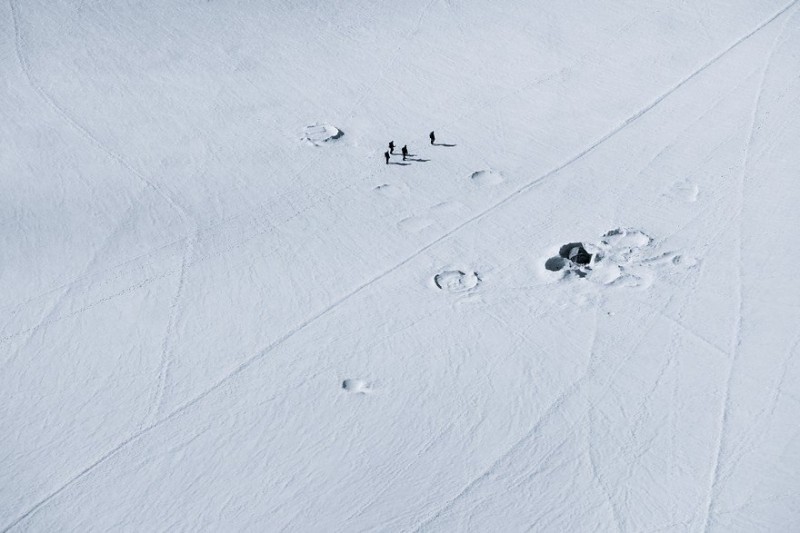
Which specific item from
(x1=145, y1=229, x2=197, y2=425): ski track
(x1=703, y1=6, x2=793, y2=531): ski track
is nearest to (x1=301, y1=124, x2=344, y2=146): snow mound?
(x1=145, y1=229, x2=197, y2=425): ski track

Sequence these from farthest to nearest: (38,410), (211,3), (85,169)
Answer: (211,3), (85,169), (38,410)

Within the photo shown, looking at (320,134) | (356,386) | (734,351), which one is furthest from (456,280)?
(320,134)

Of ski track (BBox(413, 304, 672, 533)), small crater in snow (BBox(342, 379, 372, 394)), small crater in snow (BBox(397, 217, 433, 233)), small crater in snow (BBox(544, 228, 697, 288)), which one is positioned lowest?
ski track (BBox(413, 304, 672, 533))

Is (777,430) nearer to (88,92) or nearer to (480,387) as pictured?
(480,387)

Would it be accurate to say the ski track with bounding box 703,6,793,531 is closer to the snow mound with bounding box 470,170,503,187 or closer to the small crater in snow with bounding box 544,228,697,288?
the small crater in snow with bounding box 544,228,697,288

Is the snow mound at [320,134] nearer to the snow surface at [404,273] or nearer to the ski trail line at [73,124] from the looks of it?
the snow surface at [404,273]

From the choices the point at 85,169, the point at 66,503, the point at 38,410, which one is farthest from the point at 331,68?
the point at 66,503
